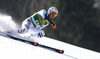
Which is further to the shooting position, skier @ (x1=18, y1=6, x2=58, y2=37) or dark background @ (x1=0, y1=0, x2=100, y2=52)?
dark background @ (x1=0, y1=0, x2=100, y2=52)

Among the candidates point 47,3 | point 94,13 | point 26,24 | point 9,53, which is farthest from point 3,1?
point 9,53

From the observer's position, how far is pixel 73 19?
1538 centimetres

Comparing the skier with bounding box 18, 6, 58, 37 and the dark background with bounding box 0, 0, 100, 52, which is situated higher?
the dark background with bounding box 0, 0, 100, 52

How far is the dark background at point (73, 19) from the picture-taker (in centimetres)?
1462

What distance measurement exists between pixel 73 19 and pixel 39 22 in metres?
10.5

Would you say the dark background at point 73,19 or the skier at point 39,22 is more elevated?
the dark background at point 73,19

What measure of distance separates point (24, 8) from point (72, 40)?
5.36 m

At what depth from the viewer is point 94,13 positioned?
14344 mm

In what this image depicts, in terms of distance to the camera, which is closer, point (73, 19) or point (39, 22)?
point (39, 22)

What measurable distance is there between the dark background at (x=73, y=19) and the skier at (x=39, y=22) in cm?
979

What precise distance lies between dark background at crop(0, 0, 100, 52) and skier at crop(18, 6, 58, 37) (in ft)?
32.1

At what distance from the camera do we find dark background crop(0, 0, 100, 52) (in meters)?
14.6

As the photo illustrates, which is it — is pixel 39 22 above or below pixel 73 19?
below

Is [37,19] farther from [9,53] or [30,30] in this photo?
[9,53]
